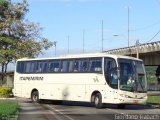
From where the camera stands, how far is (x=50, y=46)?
56125 millimetres

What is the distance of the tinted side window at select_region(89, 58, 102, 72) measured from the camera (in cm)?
3161

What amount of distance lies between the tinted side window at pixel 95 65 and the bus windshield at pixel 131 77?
1.62 m

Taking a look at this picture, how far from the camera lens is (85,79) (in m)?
32.8

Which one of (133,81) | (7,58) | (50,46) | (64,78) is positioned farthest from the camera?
(50,46)

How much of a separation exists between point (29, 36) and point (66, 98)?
2227cm

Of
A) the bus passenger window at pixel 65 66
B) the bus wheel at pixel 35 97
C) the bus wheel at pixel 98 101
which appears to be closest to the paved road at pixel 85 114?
the bus wheel at pixel 98 101

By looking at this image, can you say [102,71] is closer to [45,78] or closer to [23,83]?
[45,78]

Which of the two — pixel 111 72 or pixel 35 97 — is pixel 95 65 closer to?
pixel 111 72

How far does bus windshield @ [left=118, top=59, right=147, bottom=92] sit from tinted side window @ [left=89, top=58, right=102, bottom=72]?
1620 millimetres

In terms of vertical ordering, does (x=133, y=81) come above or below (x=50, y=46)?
below

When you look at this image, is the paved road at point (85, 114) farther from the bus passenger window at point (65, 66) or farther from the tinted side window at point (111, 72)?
the bus passenger window at point (65, 66)

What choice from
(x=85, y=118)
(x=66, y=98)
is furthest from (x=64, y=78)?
(x=85, y=118)

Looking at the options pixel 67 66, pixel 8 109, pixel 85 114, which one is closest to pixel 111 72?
pixel 67 66

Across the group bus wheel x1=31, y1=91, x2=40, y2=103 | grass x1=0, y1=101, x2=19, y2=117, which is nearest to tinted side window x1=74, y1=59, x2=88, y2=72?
bus wheel x1=31, y1=91, x2=40, y2=103
